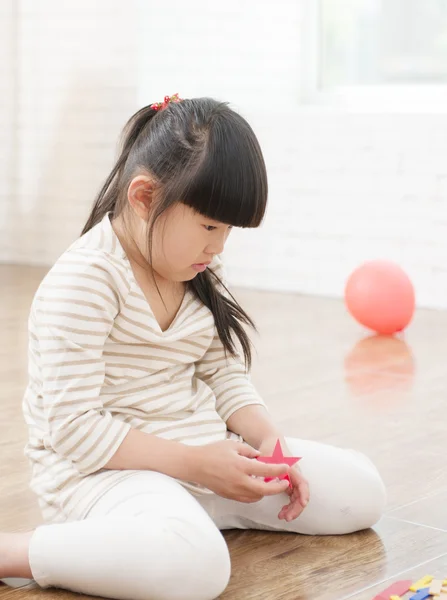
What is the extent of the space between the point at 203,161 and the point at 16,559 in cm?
48

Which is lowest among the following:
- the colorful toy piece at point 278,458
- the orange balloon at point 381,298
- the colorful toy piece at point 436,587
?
the orange balloon at point 381,298

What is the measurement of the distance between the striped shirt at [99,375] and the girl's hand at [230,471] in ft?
0.24

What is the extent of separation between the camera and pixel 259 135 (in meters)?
3.70

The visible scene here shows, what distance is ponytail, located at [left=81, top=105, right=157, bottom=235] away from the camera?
4.13ft

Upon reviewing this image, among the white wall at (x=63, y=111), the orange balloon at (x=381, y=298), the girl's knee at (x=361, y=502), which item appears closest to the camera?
the girl's knee at (x=361, y=502)

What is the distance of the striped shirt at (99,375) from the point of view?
116cm

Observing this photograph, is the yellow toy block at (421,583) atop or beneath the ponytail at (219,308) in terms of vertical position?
beneath

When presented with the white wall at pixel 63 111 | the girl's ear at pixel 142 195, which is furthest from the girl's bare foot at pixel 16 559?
the white wall at pixel 63 111

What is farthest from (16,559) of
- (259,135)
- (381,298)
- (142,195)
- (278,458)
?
(259,135)

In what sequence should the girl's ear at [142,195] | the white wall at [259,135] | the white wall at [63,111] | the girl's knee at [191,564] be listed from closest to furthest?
1. the girl's knee at [191,564]
2. the girl's ear at [142,195]
3. the white wall at [259,135]
4. the white wall at [63,111]

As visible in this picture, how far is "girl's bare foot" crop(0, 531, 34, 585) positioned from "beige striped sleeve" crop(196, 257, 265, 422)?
331mm

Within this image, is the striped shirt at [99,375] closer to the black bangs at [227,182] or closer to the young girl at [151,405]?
the young girl at [151,405]

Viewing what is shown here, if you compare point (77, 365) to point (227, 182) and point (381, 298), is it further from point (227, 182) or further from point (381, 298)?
point (381, 298)

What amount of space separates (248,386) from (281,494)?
6.2 inches
